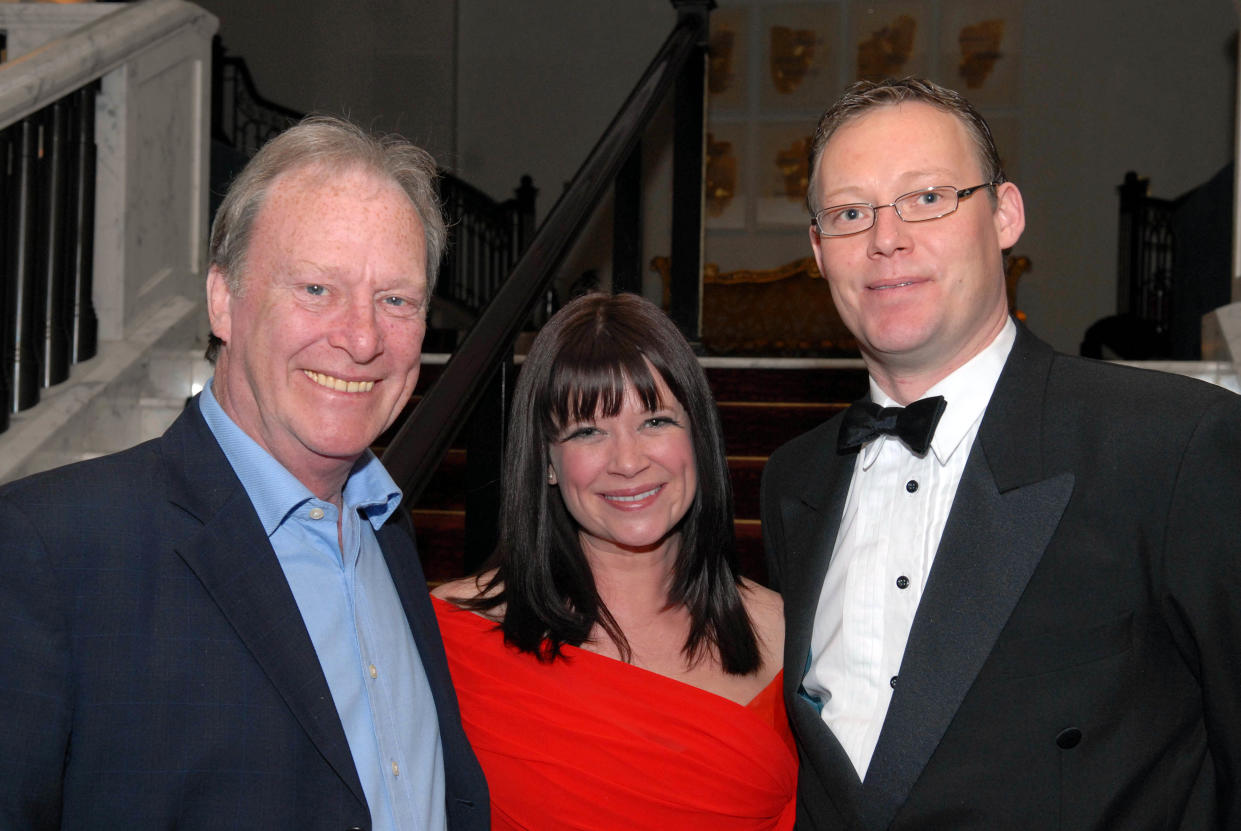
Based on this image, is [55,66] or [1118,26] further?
[1118,26]

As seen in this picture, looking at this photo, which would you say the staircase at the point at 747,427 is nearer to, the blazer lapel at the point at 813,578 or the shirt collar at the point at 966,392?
the blazer lapel at the point at 813,578

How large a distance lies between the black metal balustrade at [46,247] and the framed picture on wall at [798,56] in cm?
722

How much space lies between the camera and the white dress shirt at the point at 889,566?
1533mm

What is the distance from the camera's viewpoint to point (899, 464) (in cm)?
164

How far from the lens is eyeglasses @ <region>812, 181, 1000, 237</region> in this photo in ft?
5.11

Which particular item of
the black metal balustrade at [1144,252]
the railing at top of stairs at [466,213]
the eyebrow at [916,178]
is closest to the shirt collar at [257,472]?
the eyebrow at [916,178]

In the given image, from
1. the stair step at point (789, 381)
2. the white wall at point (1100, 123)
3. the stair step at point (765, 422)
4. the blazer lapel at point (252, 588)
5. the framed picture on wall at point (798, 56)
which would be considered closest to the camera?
the blazer lapel at point (252, 588)

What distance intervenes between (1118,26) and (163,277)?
27.6 feet

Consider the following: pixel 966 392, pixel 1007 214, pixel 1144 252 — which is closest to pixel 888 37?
pixel 1144 252

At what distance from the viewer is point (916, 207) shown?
5.13ft

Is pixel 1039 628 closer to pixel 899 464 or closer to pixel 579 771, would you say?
pixel 899 464

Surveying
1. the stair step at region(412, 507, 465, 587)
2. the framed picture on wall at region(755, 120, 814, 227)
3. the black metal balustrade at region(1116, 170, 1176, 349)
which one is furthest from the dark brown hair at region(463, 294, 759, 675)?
the framed picture on wall at region(755, 120, 814, 227)

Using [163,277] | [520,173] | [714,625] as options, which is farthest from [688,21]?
[520,173]

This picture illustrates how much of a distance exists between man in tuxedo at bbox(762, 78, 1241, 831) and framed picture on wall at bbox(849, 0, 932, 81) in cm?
849
